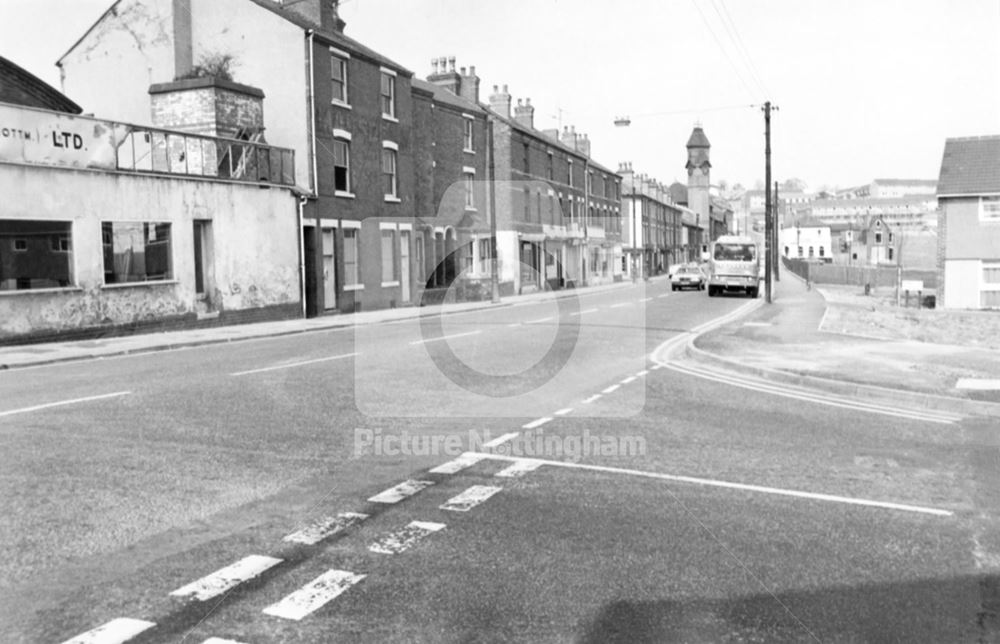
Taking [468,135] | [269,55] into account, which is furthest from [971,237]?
[269,55]

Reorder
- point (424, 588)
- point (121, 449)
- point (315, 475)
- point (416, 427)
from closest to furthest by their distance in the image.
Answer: point (424, 588) < point (315, 475) < point (121, 449) < point (416, 427)

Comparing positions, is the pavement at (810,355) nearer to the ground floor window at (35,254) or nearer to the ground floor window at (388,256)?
the ground floor window at (35,254)

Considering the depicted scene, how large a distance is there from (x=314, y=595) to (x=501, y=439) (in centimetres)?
425

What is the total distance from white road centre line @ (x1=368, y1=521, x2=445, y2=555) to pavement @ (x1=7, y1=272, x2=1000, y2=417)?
804 cm

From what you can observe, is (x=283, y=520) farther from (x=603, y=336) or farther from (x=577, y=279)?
(x=577, y=279)

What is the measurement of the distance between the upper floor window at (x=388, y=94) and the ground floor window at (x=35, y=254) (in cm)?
1666

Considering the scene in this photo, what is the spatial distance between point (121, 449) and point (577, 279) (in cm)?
5467

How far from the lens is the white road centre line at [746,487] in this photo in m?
6.23

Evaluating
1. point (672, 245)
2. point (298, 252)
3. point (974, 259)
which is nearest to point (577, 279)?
point (974, 259)

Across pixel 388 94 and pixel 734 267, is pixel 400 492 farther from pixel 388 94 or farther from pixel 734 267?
pixel 734 267

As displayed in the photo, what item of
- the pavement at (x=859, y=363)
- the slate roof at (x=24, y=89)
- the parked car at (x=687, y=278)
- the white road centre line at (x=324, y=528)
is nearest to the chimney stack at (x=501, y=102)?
the parked car at (x=687, y=278)

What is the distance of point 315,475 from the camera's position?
7.06 m

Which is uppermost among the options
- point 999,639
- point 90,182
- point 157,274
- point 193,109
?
point 193,109

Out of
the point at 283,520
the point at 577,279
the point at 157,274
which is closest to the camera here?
the point at 283,520
